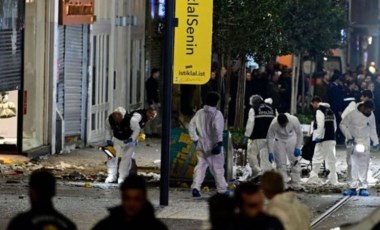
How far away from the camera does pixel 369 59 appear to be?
69.6m

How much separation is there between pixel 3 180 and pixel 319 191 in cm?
540

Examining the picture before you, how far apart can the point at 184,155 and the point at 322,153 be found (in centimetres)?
326

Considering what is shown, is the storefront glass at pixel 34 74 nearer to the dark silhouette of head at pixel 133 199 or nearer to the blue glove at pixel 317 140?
the blue glove at pixel 317 140

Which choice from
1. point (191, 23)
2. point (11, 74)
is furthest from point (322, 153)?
point (11, 74)

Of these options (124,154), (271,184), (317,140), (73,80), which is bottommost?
(124,154)

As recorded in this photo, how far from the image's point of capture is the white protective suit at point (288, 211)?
33.9ft

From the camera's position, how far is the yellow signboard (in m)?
18.9

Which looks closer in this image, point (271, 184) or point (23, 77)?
point (271, 184)

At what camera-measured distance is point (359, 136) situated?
73.5ft

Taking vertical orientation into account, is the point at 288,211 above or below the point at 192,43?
below

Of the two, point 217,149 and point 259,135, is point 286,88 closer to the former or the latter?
point 259,135

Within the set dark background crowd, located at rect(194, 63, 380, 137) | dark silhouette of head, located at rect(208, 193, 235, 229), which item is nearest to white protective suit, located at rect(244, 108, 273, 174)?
Answer: dark background crowd, located at rect(194, 63, 380, 137)

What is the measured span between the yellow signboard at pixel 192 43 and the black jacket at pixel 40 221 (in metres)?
9.94

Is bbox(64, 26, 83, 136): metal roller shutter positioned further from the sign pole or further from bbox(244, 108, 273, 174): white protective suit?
the sign pole
